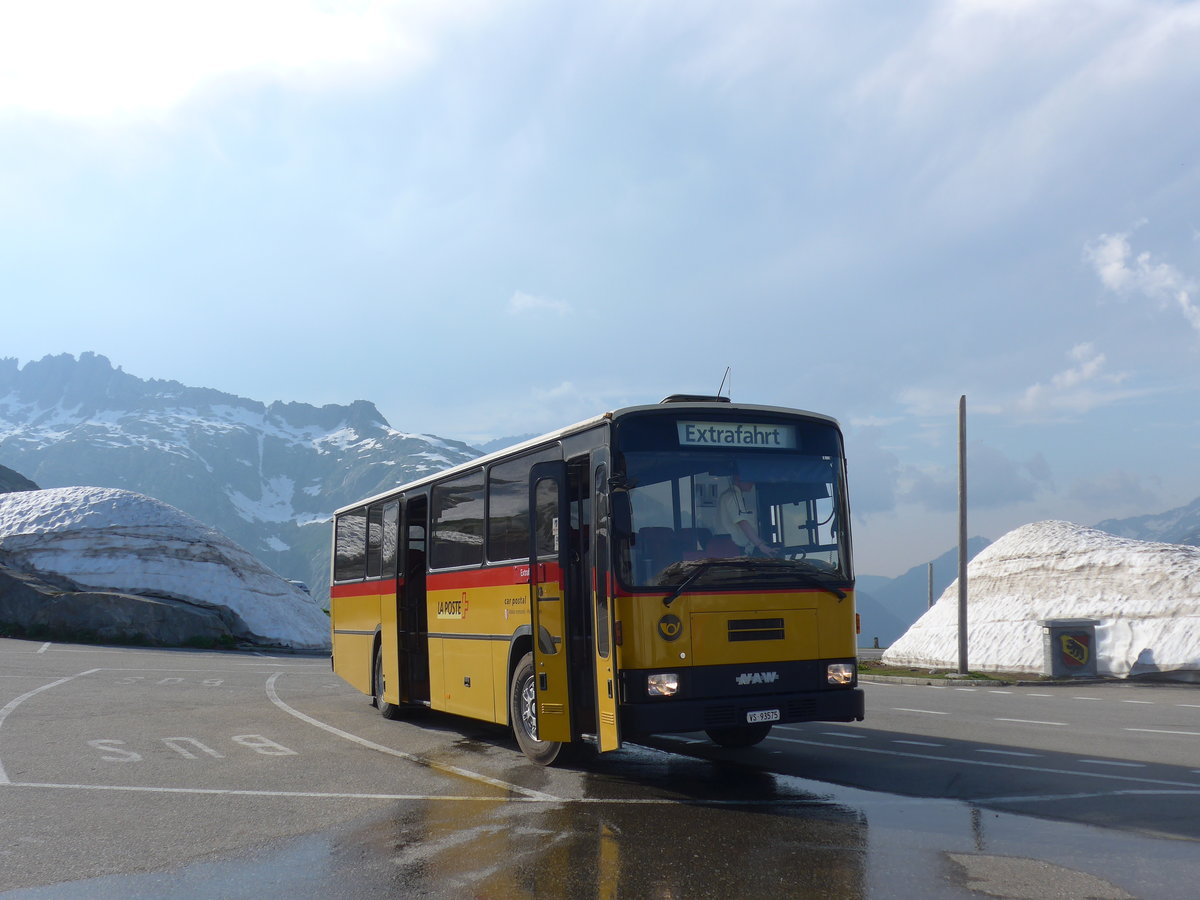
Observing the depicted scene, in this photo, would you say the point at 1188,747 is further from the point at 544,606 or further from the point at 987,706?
the point at 544,606

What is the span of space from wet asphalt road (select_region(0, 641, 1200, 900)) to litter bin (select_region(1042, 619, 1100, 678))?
11273 mm

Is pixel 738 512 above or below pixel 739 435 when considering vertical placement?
below

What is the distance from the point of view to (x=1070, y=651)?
2581cm

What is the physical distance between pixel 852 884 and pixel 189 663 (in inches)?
1022

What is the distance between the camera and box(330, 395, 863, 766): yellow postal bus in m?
9.06

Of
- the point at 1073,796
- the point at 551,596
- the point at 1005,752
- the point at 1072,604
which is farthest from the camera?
the point at 1072,604

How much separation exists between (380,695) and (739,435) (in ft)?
27.9

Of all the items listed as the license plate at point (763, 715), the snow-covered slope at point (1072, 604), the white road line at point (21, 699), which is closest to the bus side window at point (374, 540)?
the white road line at point (21, 699)

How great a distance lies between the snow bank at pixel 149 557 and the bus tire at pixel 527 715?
3384cm

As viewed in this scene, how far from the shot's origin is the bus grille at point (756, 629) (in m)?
9.30

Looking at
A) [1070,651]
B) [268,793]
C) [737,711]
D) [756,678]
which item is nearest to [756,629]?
[756,678]

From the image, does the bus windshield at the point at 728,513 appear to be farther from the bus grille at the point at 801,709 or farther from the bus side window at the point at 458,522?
the bus side window at the point at 458,522

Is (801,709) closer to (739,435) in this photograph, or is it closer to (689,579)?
(689,579)

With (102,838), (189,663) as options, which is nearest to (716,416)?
(102,838)
